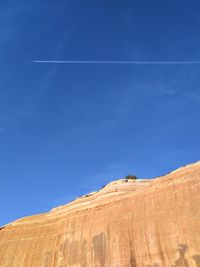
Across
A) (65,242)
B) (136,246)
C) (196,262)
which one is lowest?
(196,262)

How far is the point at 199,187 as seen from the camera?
90.3 feet

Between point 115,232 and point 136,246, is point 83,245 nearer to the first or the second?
point 115,232

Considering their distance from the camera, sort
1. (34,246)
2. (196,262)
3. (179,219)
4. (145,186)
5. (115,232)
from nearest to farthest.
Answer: (196,262), (179,219), (115,232), (145,186), (34,246)

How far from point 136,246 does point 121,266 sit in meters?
1.74

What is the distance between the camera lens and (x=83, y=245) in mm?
32000

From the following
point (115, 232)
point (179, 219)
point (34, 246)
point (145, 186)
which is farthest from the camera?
point (34, 246)

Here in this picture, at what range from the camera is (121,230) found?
30.3 meters

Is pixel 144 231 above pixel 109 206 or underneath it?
underneath

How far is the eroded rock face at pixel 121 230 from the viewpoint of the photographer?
2660 cm

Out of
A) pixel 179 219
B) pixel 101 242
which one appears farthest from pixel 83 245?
pixel 179 219

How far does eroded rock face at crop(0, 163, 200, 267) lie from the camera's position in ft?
Answer: 87.3

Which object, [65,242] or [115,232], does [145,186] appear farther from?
[65,242]

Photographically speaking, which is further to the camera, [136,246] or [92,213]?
[92,213]

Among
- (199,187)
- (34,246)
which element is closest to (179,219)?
(199,187)
